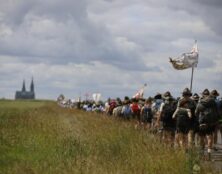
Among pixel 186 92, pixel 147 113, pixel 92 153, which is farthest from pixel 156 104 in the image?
pixel 92 153

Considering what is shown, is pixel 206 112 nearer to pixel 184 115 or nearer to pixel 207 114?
pixel 207 114

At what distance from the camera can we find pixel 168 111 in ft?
71.2

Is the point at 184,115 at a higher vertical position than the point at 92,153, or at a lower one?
higher

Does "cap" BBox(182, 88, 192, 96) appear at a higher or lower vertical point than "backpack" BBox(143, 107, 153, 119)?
higher

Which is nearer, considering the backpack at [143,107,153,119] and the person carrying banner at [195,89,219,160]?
the person carrying banner at [195,89,219,160]

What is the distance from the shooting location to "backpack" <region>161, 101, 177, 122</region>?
71.2 ft

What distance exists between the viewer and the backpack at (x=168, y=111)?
21.7 meters

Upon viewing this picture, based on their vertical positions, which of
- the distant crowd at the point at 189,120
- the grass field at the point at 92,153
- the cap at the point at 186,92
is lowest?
the grass field at the point at 92,153

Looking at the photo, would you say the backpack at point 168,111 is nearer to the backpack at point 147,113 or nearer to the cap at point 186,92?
the cap at point 186,92

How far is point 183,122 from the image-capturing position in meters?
20.0

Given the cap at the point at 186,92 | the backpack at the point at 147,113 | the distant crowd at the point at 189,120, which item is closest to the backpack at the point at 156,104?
the backpack at the point at 147,113

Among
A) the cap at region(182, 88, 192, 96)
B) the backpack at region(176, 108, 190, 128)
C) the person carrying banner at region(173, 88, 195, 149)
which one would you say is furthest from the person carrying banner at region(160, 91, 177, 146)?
the cap at region(182, 88, 192, 96)

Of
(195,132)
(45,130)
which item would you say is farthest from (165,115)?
(45,130)

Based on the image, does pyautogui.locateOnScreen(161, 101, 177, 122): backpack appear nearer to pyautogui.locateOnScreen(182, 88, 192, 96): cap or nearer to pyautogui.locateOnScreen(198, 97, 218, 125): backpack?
pyautogui.locateOnScreen(182, 88, 192, 96): cap
